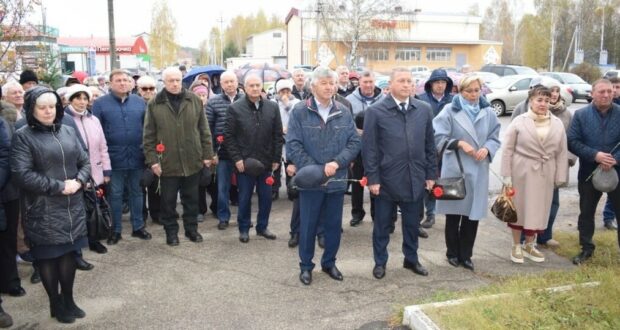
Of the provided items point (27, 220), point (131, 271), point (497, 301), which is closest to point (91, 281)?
point (131, 271)

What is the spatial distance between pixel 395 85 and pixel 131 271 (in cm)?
320

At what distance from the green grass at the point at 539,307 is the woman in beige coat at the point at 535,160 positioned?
760 mm

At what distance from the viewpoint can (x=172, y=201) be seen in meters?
6.34

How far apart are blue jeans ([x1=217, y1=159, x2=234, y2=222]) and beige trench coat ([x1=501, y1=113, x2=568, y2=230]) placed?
11.1ft

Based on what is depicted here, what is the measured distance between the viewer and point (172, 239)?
6.39m

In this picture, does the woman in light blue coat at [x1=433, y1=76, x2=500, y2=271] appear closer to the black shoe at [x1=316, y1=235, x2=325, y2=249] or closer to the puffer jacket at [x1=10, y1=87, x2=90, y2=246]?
the black shoe at [x1=316, y1=235, x2=325, y2=249]

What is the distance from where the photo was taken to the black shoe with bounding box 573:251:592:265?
5717 mm

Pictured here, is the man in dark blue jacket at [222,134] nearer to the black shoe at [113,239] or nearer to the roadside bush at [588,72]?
the black shoe at [113,239]

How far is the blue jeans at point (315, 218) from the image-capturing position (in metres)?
5.12

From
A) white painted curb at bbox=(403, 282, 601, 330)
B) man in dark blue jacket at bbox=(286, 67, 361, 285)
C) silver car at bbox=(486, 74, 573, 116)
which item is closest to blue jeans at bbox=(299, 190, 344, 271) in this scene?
man in dark blue jacket at bbox=(286, 67, 361, 285)

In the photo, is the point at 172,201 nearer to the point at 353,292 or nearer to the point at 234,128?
the point at 234,128

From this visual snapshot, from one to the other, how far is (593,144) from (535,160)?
0.70m

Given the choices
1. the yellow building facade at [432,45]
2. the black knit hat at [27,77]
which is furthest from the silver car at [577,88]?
the yellow building facade at [432,45]

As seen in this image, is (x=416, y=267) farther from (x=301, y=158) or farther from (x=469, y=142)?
(x=301, y=158)
